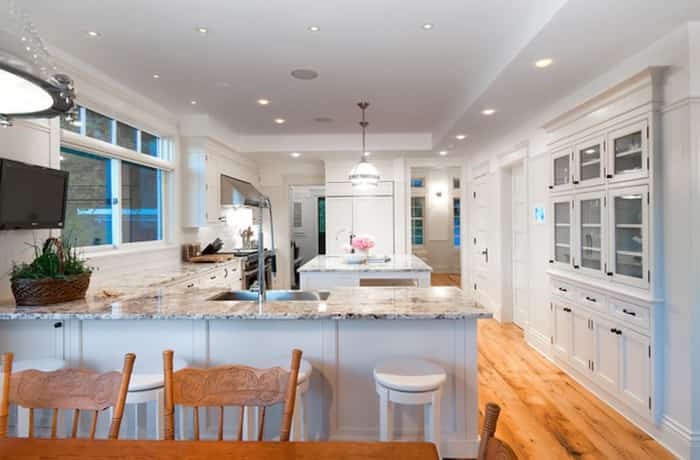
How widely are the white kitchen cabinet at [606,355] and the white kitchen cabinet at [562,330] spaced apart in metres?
0.40

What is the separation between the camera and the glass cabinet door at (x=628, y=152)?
2.69 m

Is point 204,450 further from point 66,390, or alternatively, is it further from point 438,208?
point 438,208

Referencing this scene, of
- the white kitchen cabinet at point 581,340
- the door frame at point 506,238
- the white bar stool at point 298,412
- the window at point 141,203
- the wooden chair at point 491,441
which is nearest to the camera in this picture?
the wooden chair at point 491,441

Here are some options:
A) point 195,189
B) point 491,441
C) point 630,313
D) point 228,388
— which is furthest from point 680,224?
point 195,189

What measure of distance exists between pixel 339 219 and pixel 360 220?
0.38 m

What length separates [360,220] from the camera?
7.21 m

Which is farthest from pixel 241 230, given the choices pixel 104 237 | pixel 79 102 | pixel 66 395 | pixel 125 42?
pixel 66 395

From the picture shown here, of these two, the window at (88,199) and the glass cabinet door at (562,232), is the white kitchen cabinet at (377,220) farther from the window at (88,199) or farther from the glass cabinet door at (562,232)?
the window at (88,199)

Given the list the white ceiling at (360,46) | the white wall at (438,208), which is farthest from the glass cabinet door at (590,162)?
the white wall at (438,208)

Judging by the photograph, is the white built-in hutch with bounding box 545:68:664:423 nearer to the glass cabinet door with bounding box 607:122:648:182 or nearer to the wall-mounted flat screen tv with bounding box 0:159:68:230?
the glass cabinet door with bounding box 607:122:648:182

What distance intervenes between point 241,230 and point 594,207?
216 inches

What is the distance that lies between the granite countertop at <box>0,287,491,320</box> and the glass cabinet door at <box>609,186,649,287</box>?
1261mm

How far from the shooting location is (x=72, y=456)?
1.09 m

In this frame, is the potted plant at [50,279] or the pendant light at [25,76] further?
the potted plant at [50,279]
